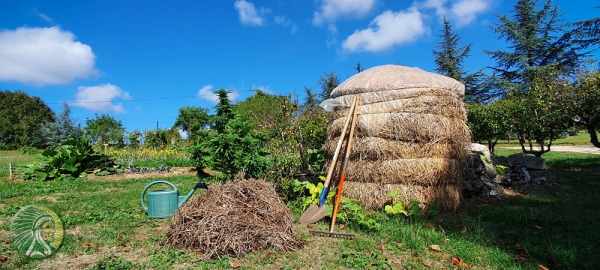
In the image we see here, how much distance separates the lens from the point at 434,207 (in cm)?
504

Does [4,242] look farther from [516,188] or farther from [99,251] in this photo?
[516,188]

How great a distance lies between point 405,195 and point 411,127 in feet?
3.43

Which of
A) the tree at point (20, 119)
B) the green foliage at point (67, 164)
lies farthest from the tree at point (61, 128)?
the green foliage at point (67, 164)

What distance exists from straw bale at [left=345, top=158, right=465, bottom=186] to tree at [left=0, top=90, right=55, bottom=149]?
115ft

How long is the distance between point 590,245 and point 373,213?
242 cm

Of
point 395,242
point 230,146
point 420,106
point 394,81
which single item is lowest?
point 395,242

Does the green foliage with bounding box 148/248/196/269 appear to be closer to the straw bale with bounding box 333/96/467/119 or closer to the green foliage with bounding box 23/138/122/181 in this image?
the straw bale with bounding box 333/96/467/119

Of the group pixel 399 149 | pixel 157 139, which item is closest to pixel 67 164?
pixel 399 149

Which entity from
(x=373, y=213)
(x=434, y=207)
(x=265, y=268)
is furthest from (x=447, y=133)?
(x=265, y=268)

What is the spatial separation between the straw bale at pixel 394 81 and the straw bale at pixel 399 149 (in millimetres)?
892

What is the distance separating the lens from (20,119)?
35875 mm

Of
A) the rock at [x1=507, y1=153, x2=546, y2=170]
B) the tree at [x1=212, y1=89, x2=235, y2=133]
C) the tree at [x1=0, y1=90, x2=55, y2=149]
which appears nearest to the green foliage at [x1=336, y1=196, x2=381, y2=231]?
the tree at [x1=212, y1=89, x2=235, y2=133]

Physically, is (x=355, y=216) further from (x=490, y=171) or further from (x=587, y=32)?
(x=587, y=32)

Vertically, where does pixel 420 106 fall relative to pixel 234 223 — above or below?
above
